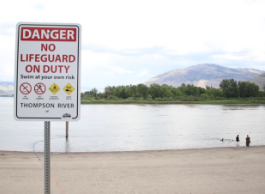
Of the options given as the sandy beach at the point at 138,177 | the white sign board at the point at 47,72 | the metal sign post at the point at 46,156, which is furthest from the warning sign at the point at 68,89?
the sandy beach at the point at 138,177

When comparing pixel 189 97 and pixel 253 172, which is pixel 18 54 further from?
pixel 189 97

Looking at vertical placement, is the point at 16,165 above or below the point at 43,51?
below

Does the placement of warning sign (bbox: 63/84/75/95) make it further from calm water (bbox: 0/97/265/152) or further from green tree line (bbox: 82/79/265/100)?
green tree line (bbox: 82/79/265/100)

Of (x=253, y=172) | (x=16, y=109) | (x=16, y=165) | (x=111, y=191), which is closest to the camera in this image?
(x=16, y=109)

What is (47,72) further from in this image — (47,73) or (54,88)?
(54,88)

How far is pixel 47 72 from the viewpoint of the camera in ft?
8.89

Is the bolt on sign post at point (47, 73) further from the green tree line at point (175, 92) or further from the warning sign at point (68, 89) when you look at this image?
the green tree line at point (175, 92)

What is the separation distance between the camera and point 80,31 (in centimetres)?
274

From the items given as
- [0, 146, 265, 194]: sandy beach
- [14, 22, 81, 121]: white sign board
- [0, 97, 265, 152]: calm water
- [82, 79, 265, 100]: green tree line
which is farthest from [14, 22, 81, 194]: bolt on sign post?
[82, 79, 265, 100]: green tree line

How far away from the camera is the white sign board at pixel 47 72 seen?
2.66m

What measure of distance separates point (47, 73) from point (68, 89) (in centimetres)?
27

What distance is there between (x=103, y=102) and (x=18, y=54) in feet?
431

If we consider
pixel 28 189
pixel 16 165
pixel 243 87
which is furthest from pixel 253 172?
pixel 243 87

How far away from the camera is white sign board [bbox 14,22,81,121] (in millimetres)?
2660
